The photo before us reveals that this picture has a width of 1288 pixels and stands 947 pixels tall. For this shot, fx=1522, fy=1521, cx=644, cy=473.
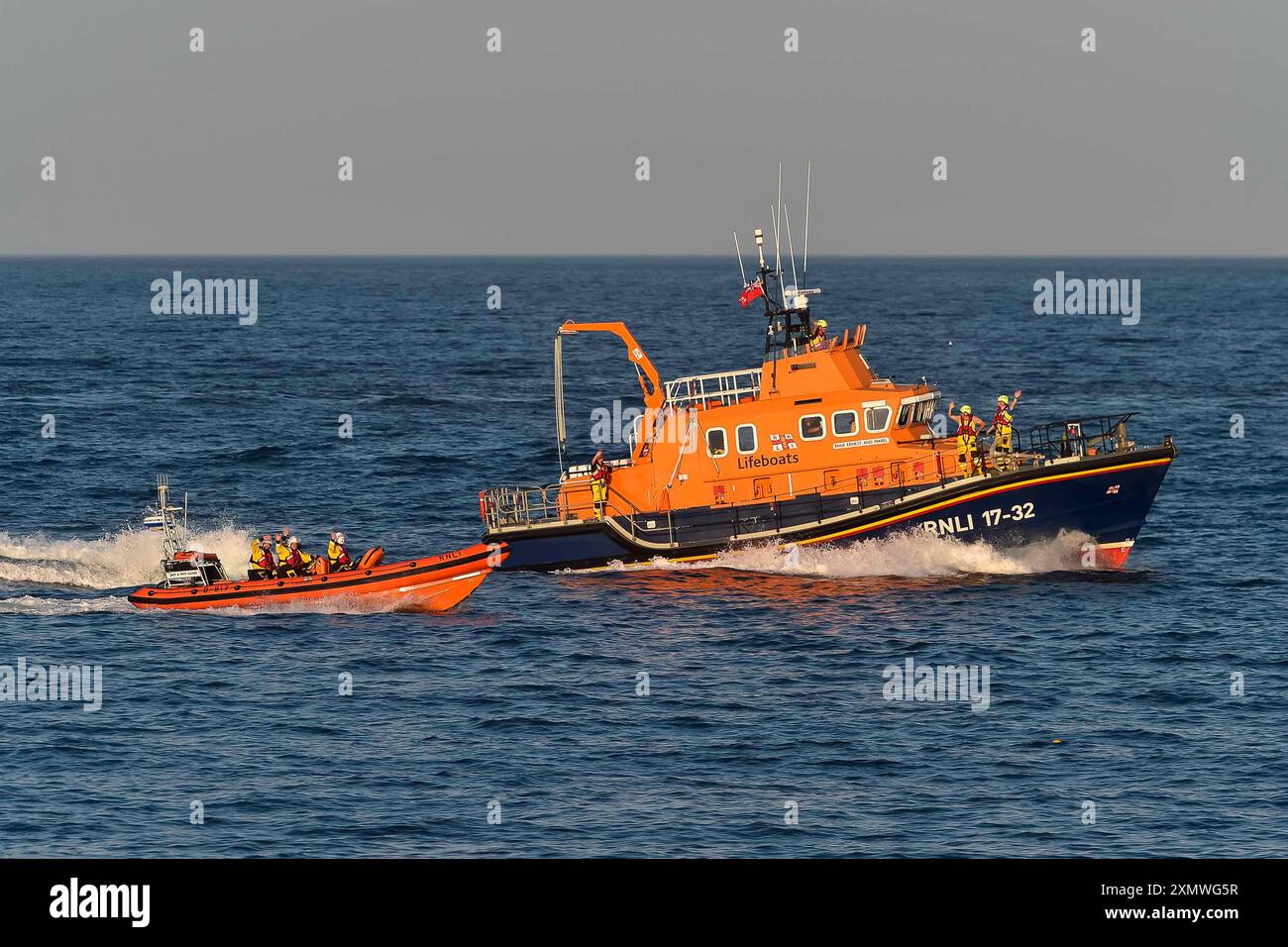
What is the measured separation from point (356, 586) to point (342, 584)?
296 millimetres

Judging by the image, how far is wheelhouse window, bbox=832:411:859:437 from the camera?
35.4 metres

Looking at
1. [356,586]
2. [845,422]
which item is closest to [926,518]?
[845,422]

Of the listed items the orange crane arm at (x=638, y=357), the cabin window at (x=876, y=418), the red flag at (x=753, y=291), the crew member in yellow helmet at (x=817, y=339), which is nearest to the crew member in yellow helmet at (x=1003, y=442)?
the cabin window at (x=876, y=418)

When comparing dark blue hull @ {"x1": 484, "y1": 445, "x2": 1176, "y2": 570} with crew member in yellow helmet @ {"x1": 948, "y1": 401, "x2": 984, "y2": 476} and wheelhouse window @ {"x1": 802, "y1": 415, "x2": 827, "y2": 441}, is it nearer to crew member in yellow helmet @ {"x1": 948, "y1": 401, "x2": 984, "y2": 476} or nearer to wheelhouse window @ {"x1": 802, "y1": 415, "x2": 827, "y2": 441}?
crew member in yellow helmet @ {"x1": 948, "y1": 401, "x2": 984, "y2": 476}

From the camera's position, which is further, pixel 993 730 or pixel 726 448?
pixel 726 448

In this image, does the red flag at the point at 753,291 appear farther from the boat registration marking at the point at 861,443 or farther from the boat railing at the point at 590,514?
the boat railing at the point at 590,514

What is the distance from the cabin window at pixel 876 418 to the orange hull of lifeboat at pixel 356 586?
9.18 metres

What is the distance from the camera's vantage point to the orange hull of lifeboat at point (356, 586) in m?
32.5

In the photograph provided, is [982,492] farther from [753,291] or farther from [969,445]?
[753,291]

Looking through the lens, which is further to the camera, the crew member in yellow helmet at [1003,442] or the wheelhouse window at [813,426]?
the wheelhouse window at [813,426]

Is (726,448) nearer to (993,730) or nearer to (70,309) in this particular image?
(993,730)

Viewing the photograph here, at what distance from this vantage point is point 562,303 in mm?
174625

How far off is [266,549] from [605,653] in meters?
8.58
